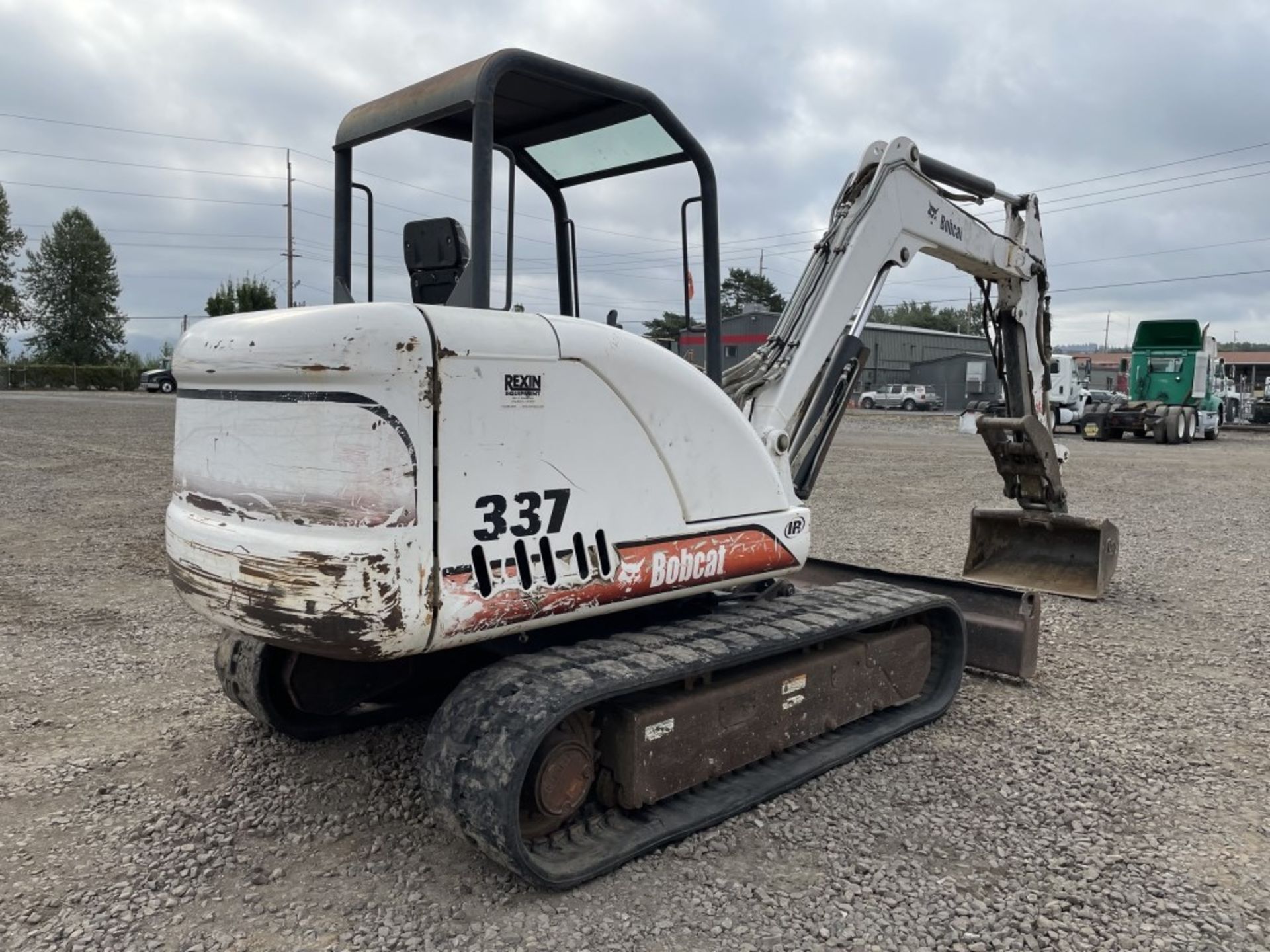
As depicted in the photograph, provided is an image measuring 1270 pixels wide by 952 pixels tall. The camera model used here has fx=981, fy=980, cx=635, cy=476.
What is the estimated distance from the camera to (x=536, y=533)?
10.7 feet

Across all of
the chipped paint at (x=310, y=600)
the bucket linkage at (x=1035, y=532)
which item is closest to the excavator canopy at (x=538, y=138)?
the chipped paint at (x=310, y=600)

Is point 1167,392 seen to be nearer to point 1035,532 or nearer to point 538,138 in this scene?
point 1035,532

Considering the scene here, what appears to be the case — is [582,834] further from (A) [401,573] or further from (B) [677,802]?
(A) [401,573]

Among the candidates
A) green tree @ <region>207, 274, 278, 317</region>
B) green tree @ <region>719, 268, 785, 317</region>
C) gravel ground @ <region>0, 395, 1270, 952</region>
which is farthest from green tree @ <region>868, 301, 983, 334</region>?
gravel ground @ <region>0, 395, 1270, 952</region>

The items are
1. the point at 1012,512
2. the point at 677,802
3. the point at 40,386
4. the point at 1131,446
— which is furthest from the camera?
the point at 40,386

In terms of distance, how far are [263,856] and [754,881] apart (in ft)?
5.65

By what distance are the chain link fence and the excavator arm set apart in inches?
2279

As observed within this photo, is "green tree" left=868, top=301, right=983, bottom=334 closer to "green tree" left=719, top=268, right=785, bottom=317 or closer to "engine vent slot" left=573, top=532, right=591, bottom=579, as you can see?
"green tree" left=719, top=268, right=785, bottom=317

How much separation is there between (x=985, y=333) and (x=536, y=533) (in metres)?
5.07

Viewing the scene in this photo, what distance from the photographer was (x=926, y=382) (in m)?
58.9

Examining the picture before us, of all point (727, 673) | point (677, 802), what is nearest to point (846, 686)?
point (727, 673)

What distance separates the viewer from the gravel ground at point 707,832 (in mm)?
3043

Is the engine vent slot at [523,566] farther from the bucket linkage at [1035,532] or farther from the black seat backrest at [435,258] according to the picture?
the bucket linkage at [1035,532]

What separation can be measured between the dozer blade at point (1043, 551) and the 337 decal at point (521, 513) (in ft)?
17.2
